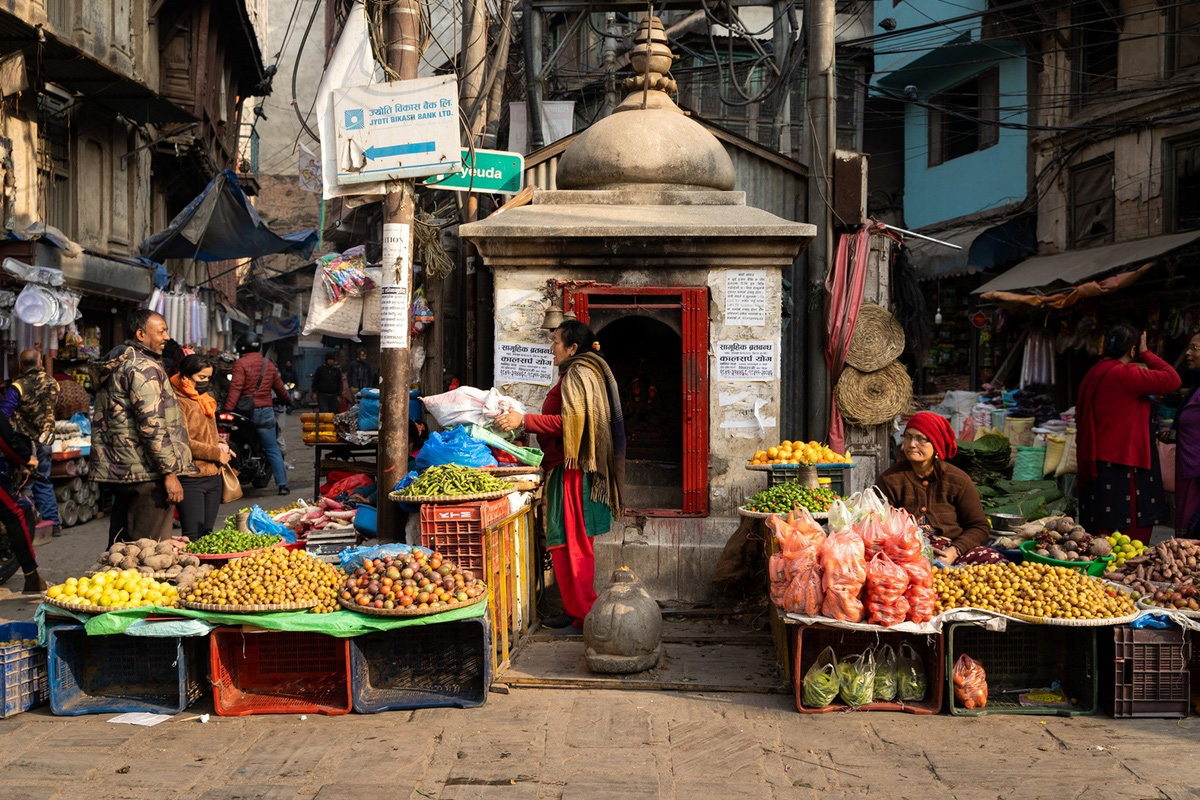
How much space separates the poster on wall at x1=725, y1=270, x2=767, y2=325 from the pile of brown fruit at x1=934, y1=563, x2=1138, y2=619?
2.73m

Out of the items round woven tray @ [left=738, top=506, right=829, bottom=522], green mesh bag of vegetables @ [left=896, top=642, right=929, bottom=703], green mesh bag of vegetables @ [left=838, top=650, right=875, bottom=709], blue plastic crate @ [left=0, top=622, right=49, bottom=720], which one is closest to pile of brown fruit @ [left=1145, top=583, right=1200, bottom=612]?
green mesh bag of vegetables @ [left=896, top=642, right=929, bottom=703]

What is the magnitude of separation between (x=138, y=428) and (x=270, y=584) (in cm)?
204

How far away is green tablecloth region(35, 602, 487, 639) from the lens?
5176mm

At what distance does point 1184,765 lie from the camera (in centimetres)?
457

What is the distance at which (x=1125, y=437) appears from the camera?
752 centimetres

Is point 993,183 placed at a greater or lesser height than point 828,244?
greater

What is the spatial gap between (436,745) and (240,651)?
1339 mm

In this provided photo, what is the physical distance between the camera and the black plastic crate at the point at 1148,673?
517 cm

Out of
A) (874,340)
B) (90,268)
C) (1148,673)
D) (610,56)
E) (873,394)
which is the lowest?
(1148,673)

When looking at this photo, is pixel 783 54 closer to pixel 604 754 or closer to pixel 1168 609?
pixel 1168 609

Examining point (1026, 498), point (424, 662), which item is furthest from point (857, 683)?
point (1026, 498)

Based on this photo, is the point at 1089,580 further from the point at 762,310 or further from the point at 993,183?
the point at 993,183

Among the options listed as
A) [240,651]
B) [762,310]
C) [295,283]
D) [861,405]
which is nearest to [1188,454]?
[861,405]

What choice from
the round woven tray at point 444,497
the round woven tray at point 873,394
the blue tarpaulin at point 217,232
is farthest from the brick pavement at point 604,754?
the blue tarpaulin at point 217,232
